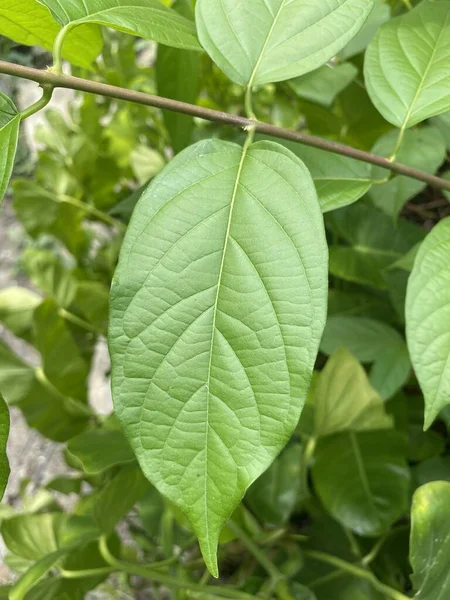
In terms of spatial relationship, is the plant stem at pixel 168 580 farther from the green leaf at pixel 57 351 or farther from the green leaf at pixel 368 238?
the green leaf at pixel 368 238

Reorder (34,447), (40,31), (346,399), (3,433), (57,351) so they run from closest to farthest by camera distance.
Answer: (3,433) → (40,31) → (346,399) → (57,351) → (34,447)

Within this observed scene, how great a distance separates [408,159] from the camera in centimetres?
56

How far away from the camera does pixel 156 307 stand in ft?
1.09

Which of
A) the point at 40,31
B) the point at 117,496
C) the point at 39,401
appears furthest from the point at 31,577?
the point at 40,31

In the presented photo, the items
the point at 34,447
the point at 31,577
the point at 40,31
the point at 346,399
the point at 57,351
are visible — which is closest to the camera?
the point at 40,31

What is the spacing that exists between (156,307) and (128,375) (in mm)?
43

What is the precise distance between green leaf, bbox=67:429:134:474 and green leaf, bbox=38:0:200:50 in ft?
1.17

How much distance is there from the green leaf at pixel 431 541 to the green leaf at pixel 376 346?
0.57 feet

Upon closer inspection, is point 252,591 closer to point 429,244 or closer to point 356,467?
point 356,467

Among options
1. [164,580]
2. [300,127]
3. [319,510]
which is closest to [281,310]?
[164,580]

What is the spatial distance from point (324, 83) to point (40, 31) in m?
0.28

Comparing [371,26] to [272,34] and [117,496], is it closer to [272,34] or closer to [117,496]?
[272,34]

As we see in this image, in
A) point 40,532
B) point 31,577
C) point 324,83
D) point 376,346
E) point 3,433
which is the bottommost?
point 40,532

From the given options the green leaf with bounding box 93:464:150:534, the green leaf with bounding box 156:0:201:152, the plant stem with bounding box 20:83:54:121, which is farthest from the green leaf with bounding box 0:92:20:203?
the green leaf with bounding box 93:464:150:534
